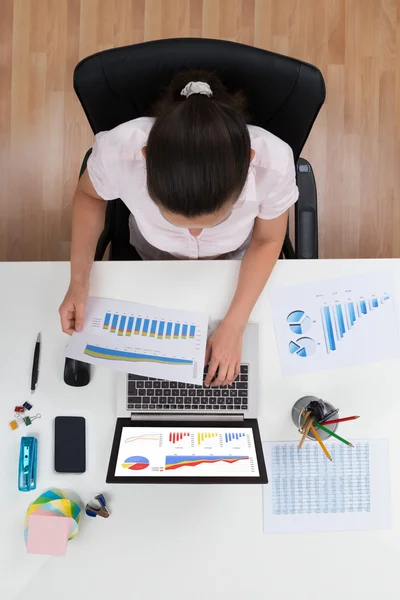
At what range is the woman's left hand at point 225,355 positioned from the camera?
1.13m

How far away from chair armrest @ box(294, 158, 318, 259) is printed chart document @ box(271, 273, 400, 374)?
161 millimetres

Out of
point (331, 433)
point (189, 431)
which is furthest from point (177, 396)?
point (331, 433)

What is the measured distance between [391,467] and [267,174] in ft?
2.31

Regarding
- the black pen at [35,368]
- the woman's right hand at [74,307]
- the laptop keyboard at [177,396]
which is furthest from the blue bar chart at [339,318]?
the black pen at [35,368]

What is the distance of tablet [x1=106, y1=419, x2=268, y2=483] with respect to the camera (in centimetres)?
97

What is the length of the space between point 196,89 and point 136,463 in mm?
678

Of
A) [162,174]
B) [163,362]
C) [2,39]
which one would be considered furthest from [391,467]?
[2,39]

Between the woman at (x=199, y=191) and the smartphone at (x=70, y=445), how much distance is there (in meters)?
0.21

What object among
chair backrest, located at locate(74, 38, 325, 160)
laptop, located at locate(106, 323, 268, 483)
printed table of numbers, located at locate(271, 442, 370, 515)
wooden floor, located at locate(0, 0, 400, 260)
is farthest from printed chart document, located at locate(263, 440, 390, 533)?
wooden floor, located at locate(0, 0, 400, 260)

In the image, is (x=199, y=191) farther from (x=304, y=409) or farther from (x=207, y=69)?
(x=304, y=409)

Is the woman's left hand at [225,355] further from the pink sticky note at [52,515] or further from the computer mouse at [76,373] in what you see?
the pink sticky note at [52,515]

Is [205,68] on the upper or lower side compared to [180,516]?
upper

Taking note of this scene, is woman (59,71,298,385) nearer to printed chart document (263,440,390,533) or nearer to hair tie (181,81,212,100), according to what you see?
hair tie (181,81,212,100)

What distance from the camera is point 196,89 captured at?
864 millimetres
